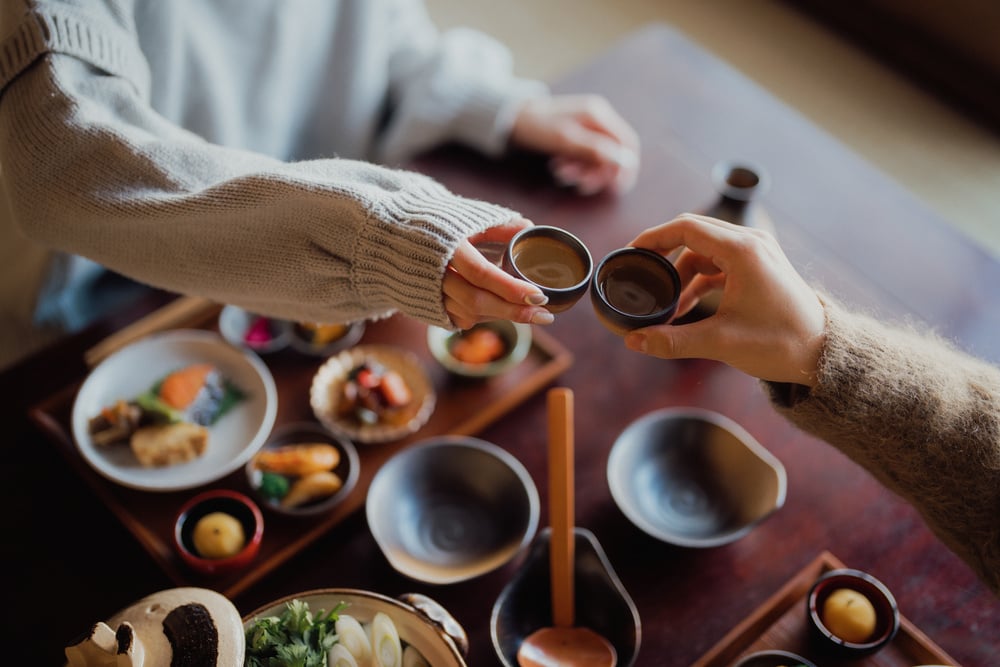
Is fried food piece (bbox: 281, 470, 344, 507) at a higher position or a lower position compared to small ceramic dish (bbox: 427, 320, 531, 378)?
lower

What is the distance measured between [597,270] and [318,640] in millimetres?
595

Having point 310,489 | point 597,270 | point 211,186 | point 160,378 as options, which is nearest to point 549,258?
point 597,270

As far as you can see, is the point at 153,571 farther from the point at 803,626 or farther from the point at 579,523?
the point at 803,626

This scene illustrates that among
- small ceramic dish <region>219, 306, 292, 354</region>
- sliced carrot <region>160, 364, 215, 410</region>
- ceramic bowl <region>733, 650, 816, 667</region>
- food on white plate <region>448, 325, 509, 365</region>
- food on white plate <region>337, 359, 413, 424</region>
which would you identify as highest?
ceramic bowl <region>733, 650, 816, 667</region>

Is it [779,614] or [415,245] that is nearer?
[415,245]

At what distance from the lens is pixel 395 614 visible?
109 cm

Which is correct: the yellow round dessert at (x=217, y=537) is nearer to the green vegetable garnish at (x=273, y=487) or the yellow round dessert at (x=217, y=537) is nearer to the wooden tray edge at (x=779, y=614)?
the green vegetable garnish at (x=273, y=487)

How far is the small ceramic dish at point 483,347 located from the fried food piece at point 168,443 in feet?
1.52

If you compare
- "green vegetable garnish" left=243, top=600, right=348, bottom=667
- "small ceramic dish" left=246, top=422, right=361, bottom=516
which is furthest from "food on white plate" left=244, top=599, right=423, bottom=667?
"small ceramic dish" left=246, top=422, right=361, bottom=516

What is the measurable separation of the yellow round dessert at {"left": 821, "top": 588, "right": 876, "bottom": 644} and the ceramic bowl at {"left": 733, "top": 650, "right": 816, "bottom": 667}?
7cm

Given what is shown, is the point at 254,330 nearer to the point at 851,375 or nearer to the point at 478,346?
the point at 478,346

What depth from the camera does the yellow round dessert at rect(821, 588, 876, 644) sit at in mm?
1242

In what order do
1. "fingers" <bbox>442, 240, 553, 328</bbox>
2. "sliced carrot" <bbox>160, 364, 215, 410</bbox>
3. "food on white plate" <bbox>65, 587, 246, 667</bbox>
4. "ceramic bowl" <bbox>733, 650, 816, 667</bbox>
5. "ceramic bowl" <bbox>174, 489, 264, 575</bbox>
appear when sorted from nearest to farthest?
"food on white plate" <bbox>65, 587, 246, 667</bbox>
"fingers" <bbox>442, 240, 553, 328</bbox>
"ceramic bowl" <bbox>733, 650, 816, 667</bbox>
"ceramic bowl" <bbox>174, 489, 264, 575</bbox>
"sliced carrot" <bbox>160, 364, 215, 410</bbox>

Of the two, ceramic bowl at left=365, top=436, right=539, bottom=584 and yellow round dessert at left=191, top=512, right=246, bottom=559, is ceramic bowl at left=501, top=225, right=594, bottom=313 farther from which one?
yellow round dessert at left=191, top=512, right=246, bottom=559
